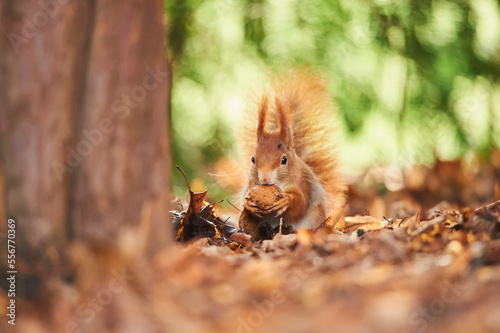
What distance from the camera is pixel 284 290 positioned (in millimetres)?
851

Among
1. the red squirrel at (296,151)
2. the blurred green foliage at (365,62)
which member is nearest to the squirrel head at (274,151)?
the red squirrel at (296,151)

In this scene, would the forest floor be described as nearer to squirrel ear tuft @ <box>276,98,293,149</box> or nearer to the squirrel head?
the squirrel head

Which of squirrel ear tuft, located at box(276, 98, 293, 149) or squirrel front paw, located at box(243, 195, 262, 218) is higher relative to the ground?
squirrel ear tuft, located at box(276, 98, 293, 149)

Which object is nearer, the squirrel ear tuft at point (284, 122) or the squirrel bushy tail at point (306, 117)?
the squirrel ear tuft at point (284, 122)

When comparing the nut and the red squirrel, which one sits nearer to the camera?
the nut

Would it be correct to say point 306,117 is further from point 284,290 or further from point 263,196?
point 284,290

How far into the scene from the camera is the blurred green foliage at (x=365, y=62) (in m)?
2.76

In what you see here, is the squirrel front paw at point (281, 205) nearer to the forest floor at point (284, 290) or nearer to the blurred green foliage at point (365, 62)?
the forest floor at point (284, 290)

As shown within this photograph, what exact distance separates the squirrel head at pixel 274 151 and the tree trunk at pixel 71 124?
940 mm

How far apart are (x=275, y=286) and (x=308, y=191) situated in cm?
120

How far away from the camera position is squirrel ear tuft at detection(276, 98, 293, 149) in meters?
1.95

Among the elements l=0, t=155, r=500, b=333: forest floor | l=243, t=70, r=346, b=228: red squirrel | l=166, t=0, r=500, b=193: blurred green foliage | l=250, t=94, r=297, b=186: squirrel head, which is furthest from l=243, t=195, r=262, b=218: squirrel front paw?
l=166, t=0, r=500, b=193: blurred green foliage

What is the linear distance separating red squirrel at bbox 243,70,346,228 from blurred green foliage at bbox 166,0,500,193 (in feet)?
1.55

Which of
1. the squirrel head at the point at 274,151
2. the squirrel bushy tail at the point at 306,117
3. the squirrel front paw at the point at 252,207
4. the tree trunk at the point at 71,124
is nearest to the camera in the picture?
the tree trunk at the point at 71,124
